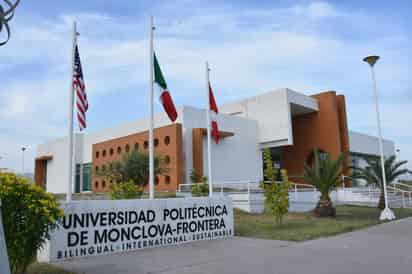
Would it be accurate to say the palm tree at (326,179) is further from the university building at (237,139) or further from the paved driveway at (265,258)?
the university building at (237,139)

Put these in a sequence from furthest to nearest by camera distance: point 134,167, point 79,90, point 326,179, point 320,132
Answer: point 320,132 → point 134,167 → point 326,179 → point 79,90

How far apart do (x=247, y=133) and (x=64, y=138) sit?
967 inches

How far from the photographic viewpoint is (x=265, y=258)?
844 centimetres

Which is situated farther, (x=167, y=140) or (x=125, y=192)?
(x=167, y=140)

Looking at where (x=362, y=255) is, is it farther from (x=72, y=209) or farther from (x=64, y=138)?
(x=64, y=138)

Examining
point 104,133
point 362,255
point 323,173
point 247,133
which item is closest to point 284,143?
point 247,133

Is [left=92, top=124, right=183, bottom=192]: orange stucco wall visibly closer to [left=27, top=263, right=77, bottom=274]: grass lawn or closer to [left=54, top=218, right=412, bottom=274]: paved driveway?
[left=54, top=218, right=412, bottom=274]: paved driveway

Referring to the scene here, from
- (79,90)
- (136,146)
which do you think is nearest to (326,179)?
(79,90)

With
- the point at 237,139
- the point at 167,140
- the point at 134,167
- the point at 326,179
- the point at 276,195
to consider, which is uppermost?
the point at 237,139

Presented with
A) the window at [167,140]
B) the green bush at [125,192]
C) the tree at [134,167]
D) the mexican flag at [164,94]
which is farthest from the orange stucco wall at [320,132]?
the mexican flag at [164,94]

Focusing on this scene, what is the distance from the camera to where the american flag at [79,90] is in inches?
394

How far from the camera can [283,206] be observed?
1493 centimetres

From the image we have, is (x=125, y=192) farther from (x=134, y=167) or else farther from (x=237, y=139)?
(x=237, y=139)

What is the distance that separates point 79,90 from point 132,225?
387cm
